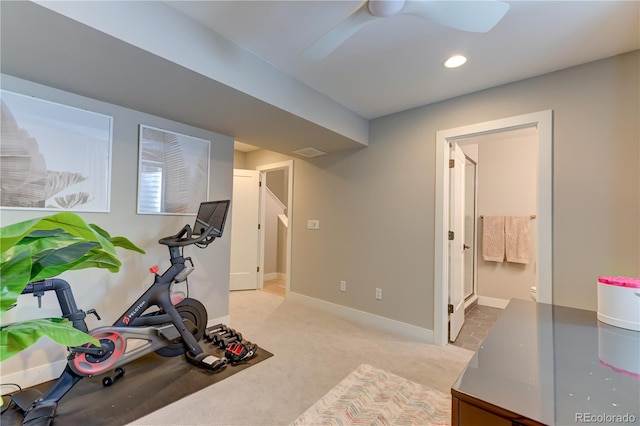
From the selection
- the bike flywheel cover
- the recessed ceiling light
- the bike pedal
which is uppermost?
the recessed ceiling light

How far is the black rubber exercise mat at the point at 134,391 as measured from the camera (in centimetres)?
154

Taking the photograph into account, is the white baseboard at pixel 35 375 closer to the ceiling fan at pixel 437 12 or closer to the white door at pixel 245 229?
the white door at pixel 245 229

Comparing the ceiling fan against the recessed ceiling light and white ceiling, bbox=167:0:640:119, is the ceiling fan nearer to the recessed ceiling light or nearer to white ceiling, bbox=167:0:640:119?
white ceiling, bbox=167:0:640:119

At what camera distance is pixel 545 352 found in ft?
2.95

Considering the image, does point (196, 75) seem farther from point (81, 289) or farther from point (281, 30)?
point (81, 289)

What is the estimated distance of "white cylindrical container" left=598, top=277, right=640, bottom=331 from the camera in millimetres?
1132

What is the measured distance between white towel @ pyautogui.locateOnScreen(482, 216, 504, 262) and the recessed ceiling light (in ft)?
8.69

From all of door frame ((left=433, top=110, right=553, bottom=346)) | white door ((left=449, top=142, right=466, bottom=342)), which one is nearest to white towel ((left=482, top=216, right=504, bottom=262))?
white door ((left=449, top=142, right=466, bottom=342))

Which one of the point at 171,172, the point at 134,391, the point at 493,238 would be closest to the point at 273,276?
the point at 171,172

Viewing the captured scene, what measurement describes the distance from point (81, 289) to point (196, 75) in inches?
70.1

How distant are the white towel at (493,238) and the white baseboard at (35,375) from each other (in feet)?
15.5

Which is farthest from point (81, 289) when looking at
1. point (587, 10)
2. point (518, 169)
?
point (518, 169)

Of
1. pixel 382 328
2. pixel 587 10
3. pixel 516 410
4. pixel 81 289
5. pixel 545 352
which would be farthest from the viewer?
pixel 382 328

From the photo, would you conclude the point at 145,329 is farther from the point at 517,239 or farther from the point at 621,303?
the point at 517,239
